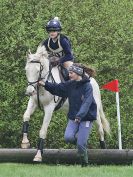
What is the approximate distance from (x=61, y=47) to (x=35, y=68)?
1060 mm

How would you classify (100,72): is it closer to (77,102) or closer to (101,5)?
(101,5)

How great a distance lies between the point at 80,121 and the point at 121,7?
997cm

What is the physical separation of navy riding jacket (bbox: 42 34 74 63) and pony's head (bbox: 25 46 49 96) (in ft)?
1.45

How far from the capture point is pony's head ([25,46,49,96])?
38.3 feet

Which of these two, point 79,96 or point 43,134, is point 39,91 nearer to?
point 43,134

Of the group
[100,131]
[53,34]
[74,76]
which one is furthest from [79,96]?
[100,131]

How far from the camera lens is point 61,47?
499 inches

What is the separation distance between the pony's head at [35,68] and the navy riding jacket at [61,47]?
443mm

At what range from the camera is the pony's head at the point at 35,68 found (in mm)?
11664

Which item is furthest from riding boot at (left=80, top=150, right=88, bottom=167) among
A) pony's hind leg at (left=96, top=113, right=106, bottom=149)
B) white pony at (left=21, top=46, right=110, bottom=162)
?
pony's hind leg at (left=96, top=113, right=106, bottom=149)

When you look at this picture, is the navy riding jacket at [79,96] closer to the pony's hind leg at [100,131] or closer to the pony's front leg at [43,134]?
the pony's front leg at [43,134]

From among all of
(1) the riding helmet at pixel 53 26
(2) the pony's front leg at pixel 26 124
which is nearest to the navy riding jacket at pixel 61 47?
(1) the riding helmet at pixel 53 26

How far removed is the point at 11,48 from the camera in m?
18.0

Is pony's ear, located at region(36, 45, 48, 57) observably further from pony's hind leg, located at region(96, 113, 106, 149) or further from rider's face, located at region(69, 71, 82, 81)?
pony's hind leg, located at region(96, 113, 106, 149)
